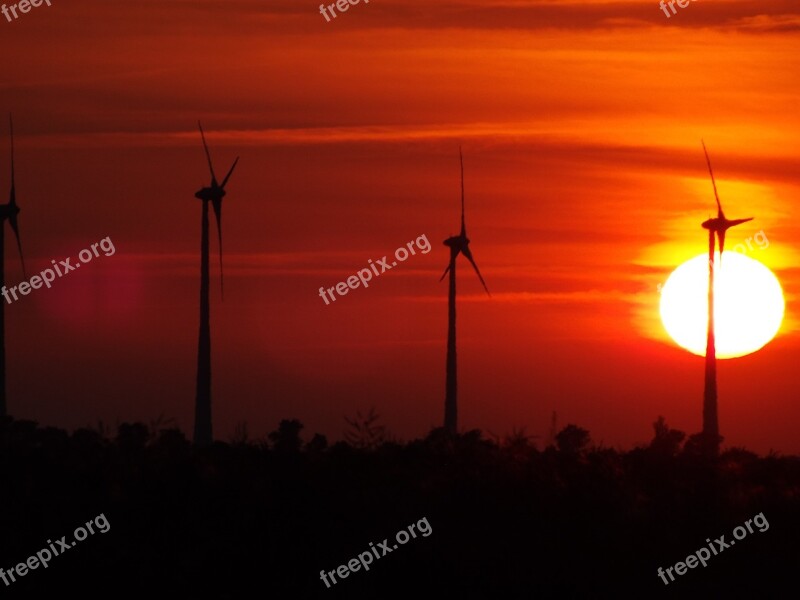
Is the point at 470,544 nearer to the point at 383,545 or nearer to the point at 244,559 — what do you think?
the point at 383,545

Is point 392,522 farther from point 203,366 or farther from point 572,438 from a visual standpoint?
point 203,366

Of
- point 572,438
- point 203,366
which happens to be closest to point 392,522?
point 572,438

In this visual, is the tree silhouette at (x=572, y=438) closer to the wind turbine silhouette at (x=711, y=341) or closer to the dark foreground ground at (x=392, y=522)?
the dark foreground ground at (x=392, y=522)

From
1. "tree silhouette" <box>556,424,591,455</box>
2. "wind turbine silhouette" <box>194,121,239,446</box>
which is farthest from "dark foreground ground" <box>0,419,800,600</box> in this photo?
"wind turbine silhouette" <box>194,121,239,446</box>

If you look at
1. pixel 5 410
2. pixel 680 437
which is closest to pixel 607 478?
pixel 680 437

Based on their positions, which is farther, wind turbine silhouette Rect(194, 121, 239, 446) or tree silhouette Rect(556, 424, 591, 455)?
wind turbine silhouette Rect(194, 121, 239, 446)

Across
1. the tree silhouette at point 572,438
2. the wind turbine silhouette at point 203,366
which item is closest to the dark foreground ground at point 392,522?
the tree silhouette at point 572,438

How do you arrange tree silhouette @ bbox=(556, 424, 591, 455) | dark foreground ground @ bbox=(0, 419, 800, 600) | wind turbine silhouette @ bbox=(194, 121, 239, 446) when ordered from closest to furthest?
1. dark foreground ground @ bbox=(0, 419, 800, 600)
2. tree silhouette @ bbox=(556, 424, 591, 455)
3. wind turbine silhouette @ bbox=(194, 121, 239, 446)

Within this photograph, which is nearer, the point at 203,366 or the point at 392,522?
the point at 392,522

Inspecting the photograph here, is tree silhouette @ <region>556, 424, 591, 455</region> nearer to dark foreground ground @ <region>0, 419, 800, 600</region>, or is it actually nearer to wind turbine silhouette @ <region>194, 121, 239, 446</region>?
dark foreground ground @ <region>0, 419, 800, 600</region>
